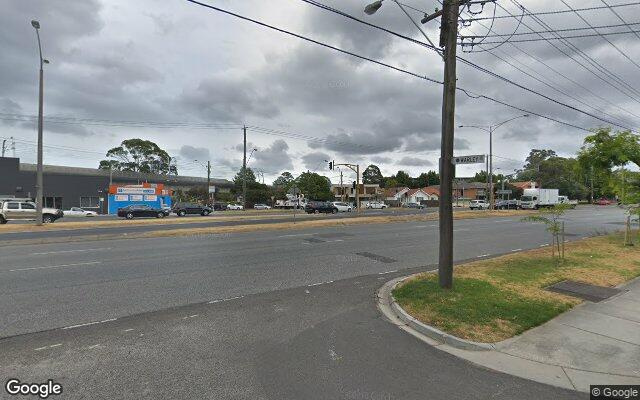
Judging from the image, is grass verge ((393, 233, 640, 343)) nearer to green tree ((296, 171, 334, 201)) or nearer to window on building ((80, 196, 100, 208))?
window on building ((80, 196, 100, 208))

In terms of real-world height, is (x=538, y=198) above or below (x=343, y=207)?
above

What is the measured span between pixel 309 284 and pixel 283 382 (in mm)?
4415

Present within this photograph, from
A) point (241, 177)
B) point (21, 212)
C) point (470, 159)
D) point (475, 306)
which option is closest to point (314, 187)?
point (241, 177)

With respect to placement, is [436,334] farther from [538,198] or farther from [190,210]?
[538,198]

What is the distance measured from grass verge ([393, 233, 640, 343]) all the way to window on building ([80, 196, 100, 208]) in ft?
194

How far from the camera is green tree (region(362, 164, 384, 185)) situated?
14975cm

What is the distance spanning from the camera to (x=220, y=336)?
504 centimetres

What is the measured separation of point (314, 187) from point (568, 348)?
289ft

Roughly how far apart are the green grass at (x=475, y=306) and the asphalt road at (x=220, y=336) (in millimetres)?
763

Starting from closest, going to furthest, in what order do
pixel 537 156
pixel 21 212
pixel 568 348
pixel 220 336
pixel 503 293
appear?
pixel 568 348
pixel 220 336
pixel 503 293
pixel 21 212
pixel 537 156

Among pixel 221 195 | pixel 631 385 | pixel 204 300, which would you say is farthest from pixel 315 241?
pixel 221 195

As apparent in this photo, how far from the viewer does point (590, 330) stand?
17.3 ft

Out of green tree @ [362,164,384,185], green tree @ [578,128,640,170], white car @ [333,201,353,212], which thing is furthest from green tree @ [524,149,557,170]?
green tree @ [578,128,640,170]

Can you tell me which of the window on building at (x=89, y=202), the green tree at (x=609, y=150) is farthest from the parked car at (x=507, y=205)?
the window on building at (x=89, y=202)
